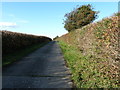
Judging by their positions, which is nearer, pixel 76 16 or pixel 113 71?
pixel 113 71

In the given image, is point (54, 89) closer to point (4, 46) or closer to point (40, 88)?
point (40, 88)

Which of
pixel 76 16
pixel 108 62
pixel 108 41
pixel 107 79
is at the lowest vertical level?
pixel 107 79

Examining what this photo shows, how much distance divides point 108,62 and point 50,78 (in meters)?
2.34

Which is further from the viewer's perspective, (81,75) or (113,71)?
(81,75)

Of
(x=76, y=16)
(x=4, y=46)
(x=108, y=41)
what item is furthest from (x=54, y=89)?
(x=76, y=16)

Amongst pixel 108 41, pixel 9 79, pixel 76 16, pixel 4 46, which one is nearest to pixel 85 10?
pixel 76 16

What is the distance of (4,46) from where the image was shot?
9.93 meters

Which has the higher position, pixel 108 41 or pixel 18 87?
pixel 108 41

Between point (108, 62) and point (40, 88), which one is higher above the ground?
point (108, 62)

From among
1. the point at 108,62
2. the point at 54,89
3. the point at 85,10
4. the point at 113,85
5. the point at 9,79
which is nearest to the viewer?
the point at 113,85

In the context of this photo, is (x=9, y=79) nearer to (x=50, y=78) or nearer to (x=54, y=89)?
(x=50, y=78)

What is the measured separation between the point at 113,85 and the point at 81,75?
1446 millimetres

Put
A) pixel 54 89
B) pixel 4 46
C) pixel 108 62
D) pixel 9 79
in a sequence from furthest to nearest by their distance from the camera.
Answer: pixel 4 46, pixel 9 79, pixel 108 62, pixel 54 89

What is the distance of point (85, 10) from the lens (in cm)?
1669
